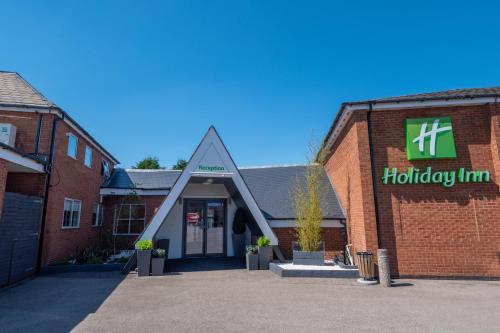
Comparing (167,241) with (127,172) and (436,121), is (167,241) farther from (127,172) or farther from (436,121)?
(436,121)

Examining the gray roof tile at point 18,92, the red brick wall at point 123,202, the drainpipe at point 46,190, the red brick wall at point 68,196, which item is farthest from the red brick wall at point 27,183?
the red brick wall at point 123,202

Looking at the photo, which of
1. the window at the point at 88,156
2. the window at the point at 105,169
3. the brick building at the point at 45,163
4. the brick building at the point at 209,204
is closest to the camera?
the brick building at the point at 45,163

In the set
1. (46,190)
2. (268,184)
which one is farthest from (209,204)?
(46,190)

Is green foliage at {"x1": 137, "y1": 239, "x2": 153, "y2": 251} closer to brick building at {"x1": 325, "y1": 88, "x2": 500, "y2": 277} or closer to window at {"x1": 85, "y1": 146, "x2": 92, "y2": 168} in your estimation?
window at {"x1": 85, "y1": 146, "x2": 92, "y2": 168}

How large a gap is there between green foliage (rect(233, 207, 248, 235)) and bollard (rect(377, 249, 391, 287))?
6.28 meters

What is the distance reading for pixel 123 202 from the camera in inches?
599

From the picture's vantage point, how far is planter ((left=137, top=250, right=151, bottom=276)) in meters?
9.21

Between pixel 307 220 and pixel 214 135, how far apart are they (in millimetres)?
4823

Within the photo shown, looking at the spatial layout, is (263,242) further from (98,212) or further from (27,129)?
(98,212)

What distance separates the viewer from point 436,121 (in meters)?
9.21

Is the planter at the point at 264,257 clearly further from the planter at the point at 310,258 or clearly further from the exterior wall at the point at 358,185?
the exterior wall at the point at 358,185

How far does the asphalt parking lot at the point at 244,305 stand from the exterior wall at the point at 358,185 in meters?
1.74

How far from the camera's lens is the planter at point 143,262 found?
9.21 meters

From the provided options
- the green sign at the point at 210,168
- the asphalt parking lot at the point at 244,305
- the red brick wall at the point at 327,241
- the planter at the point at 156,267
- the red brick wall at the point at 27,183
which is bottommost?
the asphalt parking lot at the point at 244,305
